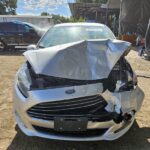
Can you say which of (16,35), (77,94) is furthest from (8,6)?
(77,94)

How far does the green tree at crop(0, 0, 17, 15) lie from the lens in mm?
53963

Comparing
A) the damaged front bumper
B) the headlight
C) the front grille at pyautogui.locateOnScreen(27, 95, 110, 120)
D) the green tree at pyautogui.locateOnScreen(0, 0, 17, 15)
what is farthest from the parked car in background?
the green tree at pyautogui.locateOnScreen(0, 0, 17, 15)

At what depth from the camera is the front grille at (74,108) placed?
3.85 meters

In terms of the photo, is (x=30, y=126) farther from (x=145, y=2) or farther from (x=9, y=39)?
(x=145, y=2)

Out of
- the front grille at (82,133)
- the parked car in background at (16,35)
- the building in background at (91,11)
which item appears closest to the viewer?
the front grille at (82,133)

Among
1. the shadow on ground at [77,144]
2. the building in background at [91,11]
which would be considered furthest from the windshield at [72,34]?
the building in background at [91,11]

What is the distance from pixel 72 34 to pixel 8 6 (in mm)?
52856

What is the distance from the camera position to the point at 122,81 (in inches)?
172

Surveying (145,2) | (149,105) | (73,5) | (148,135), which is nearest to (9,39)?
(145,2)

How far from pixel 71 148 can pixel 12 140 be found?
840mm

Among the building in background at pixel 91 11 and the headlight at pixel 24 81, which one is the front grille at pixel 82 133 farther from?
the building in background at pixel 91 11

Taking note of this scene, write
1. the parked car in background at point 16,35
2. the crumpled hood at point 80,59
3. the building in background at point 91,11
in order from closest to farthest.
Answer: the crumpled hood at point 80,59 → the parked car in background at point 16,35 → the building in background at point 91,11

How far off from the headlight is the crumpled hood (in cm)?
20

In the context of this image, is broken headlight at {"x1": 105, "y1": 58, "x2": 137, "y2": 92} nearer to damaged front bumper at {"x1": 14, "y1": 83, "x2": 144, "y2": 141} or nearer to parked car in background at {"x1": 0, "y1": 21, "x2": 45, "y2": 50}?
damaged front bumper at {"x1": 14, "y1": 83, "x2": 144, "y2": 141}
